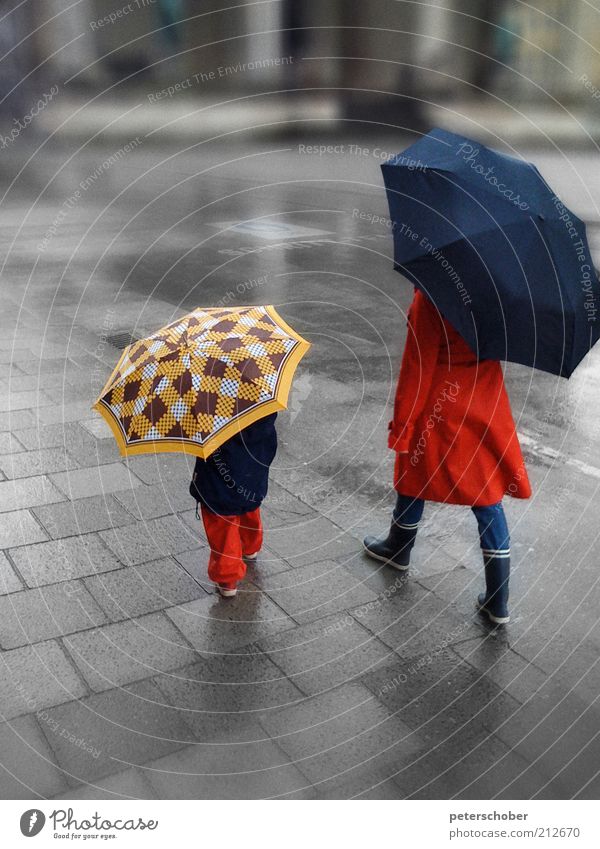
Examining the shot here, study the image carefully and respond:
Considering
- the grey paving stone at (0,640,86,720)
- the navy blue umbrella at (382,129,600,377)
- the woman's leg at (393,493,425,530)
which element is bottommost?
the grey paving stone at (0,640,86,720)

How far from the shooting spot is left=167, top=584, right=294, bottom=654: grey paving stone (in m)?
3.83

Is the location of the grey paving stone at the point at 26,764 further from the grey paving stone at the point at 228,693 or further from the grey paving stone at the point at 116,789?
the grey paving stone at the point at 228,693

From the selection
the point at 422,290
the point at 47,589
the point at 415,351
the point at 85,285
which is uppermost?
the point at 422,290

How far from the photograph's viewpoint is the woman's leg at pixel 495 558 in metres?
3.88

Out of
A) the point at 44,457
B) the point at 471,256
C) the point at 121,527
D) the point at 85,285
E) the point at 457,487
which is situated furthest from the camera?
the point at 85,285

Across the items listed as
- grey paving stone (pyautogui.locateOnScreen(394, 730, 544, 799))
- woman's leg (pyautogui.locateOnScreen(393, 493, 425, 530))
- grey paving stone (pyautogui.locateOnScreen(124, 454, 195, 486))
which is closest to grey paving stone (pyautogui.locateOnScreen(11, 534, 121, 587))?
grey paving stone (pyautogui.locateOnScreen(124, 454, 195, 486))

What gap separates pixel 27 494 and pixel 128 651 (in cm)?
174

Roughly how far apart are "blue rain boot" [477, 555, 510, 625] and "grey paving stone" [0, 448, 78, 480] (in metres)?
2.83

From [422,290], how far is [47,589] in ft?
7.66

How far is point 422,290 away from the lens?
3.35 metres

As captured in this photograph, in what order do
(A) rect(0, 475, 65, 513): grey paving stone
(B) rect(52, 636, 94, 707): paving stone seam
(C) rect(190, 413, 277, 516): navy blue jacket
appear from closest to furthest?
1. (B) rect(52, 636, 94, 707): paving stone seam
2. (C) rect(190, 413, 277, 516): navy blue jacket
3. (A) rect(0, 475, 65, 513): grey paving stone

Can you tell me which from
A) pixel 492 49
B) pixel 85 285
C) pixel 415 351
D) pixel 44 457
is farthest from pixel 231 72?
pixel 415 351

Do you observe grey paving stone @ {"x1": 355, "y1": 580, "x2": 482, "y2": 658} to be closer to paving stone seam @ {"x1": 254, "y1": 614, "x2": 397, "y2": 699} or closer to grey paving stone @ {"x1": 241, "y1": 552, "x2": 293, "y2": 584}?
paving stone seam @ {"x1": 254, "y1": 614, "x2": 397, "y2": 699}

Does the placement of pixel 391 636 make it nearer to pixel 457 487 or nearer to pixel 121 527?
pixel 457 487
